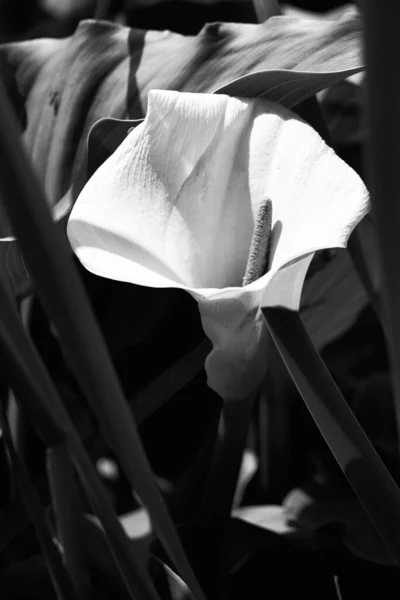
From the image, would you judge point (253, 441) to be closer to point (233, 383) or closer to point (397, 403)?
point (233, 383)

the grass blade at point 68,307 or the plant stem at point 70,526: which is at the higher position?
the grass blade at point 68,307

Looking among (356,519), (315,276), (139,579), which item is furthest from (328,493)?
(139,579)

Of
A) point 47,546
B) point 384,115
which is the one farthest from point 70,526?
point 384,115

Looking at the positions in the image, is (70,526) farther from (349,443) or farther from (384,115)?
(384,115)

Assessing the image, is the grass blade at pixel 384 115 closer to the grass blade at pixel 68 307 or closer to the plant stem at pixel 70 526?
the grass blade at pixel 68 307

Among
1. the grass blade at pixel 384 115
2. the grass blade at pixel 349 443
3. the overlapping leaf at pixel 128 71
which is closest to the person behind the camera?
the grass blade at pixel 384 115

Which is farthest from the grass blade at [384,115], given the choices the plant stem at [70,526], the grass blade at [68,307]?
the plant stem at [70,526]
